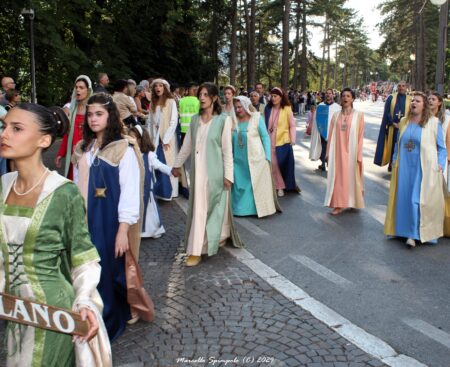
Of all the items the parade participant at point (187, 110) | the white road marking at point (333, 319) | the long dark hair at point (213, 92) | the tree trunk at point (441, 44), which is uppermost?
the tree trunk at point (441, 44)

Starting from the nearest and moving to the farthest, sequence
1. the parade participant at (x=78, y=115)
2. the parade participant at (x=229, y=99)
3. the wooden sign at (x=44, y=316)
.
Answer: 1. the wooden sign at (x=44, y=316)
2. the parade participant at (x=78, y=115)
3. the parade participant at (x=229, y=99)

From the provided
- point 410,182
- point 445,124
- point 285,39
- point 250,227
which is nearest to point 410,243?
point 410,182

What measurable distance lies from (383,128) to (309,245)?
621 centimetres

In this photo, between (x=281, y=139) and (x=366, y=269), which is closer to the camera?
(x=366, y=269)

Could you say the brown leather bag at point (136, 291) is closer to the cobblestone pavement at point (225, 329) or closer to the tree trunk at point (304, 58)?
the cobblestone pavement at point (225, 329)

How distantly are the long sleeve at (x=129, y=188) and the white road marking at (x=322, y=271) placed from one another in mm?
2504

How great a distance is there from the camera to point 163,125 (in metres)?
9.34

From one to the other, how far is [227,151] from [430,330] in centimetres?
271

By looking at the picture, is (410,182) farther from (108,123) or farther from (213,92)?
(108,123)

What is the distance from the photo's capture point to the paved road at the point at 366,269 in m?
4.38

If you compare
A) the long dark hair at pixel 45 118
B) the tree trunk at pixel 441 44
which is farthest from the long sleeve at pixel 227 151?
the tree trunk at pixel 441 44

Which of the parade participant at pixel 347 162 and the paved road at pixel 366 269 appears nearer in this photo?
the paved road at pixel 366 269

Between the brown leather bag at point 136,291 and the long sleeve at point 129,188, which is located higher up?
the long sleeve at point 129,188

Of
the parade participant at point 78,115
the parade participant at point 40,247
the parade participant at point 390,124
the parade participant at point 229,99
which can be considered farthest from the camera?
the parade participant at point 390,124
